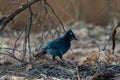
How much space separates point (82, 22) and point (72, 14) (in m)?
0.41

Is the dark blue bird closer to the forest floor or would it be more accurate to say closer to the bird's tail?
the bird's tail

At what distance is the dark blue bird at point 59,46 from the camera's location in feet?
27.5

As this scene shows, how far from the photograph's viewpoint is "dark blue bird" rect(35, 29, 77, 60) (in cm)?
837

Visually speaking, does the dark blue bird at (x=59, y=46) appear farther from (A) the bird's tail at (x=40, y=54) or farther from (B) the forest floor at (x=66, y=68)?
(B) the forest floor at (x=66, y=68)

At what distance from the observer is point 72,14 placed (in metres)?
17.6

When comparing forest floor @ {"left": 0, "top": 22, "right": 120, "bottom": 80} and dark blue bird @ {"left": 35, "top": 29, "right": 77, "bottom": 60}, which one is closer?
forest floor @ {"left": 0, "top": 22, "right": 120, "bottom": 80}

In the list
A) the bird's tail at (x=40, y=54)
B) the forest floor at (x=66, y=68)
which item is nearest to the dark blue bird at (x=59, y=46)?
the bird's tail at (x=40, y=54)

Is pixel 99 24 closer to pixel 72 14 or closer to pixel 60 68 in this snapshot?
pixel 72 14

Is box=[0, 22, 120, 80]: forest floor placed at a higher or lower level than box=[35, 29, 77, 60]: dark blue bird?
lower

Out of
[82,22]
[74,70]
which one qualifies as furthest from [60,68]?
[82,22]

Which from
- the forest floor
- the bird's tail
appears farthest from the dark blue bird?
the forest floor

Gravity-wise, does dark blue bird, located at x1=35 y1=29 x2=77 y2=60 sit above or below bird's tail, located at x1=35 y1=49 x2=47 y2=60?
above

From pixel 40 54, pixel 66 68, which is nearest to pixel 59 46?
pixel 40 54

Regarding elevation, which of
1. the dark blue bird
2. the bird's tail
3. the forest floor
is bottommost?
the forest floor
